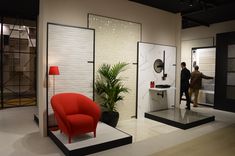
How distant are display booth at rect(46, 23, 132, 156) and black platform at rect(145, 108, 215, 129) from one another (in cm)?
163

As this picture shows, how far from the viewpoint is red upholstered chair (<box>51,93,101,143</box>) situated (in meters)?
3.18

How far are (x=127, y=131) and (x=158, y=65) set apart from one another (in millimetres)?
2435

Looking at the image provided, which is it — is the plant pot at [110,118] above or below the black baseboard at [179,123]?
above

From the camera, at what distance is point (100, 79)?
15.2 ft

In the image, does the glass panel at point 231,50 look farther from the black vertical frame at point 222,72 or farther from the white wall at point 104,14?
the white wall at point 104,14

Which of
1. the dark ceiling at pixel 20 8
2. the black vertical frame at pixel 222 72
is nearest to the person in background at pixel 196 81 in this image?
the black vertical frame at pixel 222 72

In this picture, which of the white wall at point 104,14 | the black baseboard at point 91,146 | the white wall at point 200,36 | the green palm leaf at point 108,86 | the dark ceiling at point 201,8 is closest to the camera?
the black baseboard at point 91,146

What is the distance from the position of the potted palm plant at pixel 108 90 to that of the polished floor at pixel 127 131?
487 mm

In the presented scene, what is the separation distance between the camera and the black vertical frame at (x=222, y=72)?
20.9ft

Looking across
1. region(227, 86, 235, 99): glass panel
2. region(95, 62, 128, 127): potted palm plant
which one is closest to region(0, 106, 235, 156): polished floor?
region(95, 62, 128, 127): potted palm plant

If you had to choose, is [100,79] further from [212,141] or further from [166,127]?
[212,141]

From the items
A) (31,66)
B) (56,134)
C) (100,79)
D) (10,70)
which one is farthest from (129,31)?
(10,70)

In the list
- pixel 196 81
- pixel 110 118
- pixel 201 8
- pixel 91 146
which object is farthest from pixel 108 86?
pixel 196 81

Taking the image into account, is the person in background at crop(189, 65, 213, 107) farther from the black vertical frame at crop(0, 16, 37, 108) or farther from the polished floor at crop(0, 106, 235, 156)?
the black vertical frame at crop(0, 16, 37, 108)
